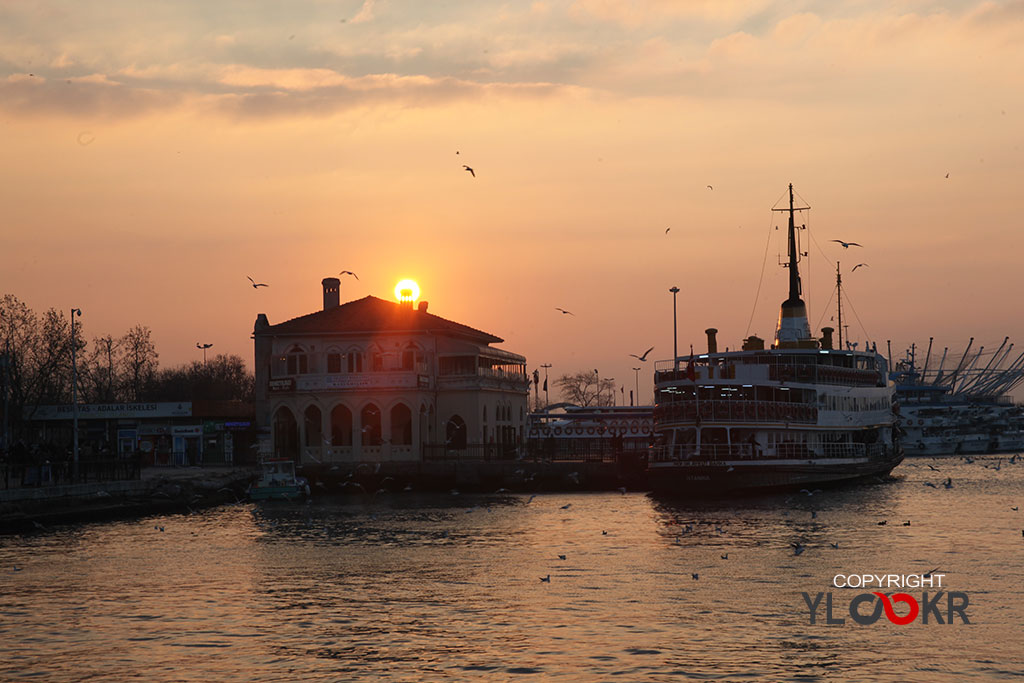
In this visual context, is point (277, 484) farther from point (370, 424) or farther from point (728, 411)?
point (728, 411)

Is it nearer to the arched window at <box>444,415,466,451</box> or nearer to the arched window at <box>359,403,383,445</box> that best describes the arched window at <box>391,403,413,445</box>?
the arched window at <box>359,403,383,445</box>

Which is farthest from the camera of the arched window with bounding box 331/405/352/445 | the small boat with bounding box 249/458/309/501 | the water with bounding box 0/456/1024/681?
the arched window with bounding box 331/405/352/445

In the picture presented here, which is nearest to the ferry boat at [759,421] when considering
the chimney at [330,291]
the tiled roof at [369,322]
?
the tiled roof at [369,322]

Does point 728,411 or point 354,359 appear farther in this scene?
point 354,359

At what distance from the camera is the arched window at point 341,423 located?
276 ft

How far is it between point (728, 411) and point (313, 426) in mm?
33601

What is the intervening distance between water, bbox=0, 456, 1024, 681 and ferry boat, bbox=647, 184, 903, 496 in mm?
7339

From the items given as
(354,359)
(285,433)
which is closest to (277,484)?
(285,433)

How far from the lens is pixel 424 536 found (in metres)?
46.3

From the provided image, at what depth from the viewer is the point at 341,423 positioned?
84.4 m

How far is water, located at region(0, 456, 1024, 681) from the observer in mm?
24594

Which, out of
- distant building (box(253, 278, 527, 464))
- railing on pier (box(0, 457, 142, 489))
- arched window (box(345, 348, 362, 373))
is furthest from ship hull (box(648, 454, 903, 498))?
arched window (box(345, 348, 362, 373))

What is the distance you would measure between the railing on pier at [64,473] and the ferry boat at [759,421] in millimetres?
26659

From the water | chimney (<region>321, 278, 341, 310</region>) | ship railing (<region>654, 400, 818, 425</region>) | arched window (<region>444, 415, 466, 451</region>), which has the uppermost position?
chimney (<region>321, 278, 341, 310</region>)
